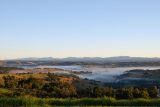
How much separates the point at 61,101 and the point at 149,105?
3485mm

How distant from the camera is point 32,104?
15336mm

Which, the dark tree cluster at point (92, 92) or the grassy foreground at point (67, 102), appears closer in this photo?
the grassy foreground at point (67, 102)

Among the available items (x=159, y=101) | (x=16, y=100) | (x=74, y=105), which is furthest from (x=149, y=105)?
(x=16, y=100)

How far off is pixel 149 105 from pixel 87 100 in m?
2.54

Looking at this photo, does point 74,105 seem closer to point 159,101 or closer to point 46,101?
point 46,101

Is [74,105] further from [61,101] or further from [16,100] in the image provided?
[16,100]

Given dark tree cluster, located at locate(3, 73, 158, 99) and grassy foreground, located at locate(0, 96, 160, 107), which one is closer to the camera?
grassy foreground, located at locate(0, 96, 160, 107)

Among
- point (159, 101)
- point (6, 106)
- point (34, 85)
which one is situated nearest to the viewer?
point (6, 106)

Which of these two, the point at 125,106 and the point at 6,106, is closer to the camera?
the point at 6,106

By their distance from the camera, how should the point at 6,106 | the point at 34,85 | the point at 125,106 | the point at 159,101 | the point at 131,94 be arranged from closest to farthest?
the point at 6,106, the point at 125,106, the point at 159,101, the point at 131,94, the point at 34,85

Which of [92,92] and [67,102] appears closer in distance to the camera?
[67,102]

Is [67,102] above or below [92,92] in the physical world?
above

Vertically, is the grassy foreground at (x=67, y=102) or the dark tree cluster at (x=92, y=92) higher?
the grassy foreground at (x=67, y=102)

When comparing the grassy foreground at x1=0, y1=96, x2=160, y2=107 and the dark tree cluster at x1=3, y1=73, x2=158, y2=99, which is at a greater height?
the grassy foreground at x1=0, y1=96, x2=160, y2=107
